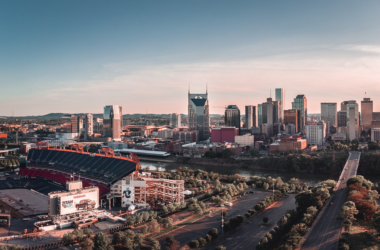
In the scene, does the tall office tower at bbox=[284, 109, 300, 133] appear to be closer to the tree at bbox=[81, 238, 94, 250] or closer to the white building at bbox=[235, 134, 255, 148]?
the white building at bbox=[235, 134, 255, 148]

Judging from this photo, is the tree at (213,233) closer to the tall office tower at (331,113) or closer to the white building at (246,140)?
the white building at (246,140)

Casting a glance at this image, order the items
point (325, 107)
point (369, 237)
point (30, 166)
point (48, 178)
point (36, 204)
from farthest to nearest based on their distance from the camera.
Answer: point (325, 107), point (30, 166), point (48, 178), point (36, 204), point (369, 237)

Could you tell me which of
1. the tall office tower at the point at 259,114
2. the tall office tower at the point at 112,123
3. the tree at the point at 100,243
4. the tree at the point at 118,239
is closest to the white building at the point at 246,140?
the tall office tower at the point at 112,123

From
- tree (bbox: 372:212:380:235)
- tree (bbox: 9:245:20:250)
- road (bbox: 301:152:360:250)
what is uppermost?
tree (bbox: 372:212:380:235)

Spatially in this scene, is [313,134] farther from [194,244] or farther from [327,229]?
[194,244]

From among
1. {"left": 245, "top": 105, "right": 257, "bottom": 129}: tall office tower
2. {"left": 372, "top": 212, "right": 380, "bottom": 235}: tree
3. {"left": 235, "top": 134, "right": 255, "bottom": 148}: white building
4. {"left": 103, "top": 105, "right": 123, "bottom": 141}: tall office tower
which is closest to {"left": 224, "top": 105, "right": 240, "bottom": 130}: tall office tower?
{"left": 245, "top": 105, "right": 257, "bottom": 129}: tall office tower

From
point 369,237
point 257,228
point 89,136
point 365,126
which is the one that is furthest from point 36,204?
point 365,126

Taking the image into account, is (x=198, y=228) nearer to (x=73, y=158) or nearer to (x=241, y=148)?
(x=73, y=158)
